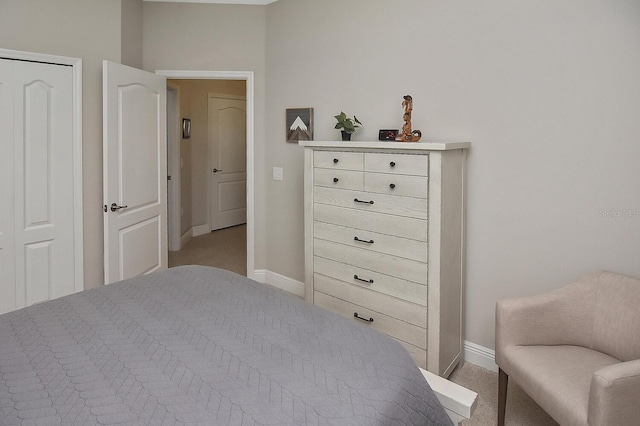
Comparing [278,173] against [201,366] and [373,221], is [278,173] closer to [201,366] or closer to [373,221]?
[373,221]

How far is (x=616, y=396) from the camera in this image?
1515 millimetres

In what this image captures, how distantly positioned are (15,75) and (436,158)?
2735 mm

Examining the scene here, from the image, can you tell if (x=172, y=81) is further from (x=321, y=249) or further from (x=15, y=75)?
(x=321, y=249)

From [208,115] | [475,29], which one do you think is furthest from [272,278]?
[208,115]

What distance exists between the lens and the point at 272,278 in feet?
14.2

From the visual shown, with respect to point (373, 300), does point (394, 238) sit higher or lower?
higher

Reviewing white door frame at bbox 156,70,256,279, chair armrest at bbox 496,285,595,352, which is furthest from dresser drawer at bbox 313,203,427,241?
white door frame at bbox 156,70,256,279

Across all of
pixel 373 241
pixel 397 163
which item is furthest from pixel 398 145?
pixel 373 241

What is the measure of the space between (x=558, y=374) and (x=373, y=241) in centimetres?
120

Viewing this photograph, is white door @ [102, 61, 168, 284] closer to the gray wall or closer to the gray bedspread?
the gray wall

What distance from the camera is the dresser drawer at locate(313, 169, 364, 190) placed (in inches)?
109

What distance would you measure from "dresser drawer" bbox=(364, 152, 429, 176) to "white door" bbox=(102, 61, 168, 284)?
194 centimetres

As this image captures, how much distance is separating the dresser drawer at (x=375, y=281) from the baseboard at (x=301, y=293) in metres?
0.61

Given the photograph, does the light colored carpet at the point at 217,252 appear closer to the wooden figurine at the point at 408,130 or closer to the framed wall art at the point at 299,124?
the framed wall art at the point at 299,124
